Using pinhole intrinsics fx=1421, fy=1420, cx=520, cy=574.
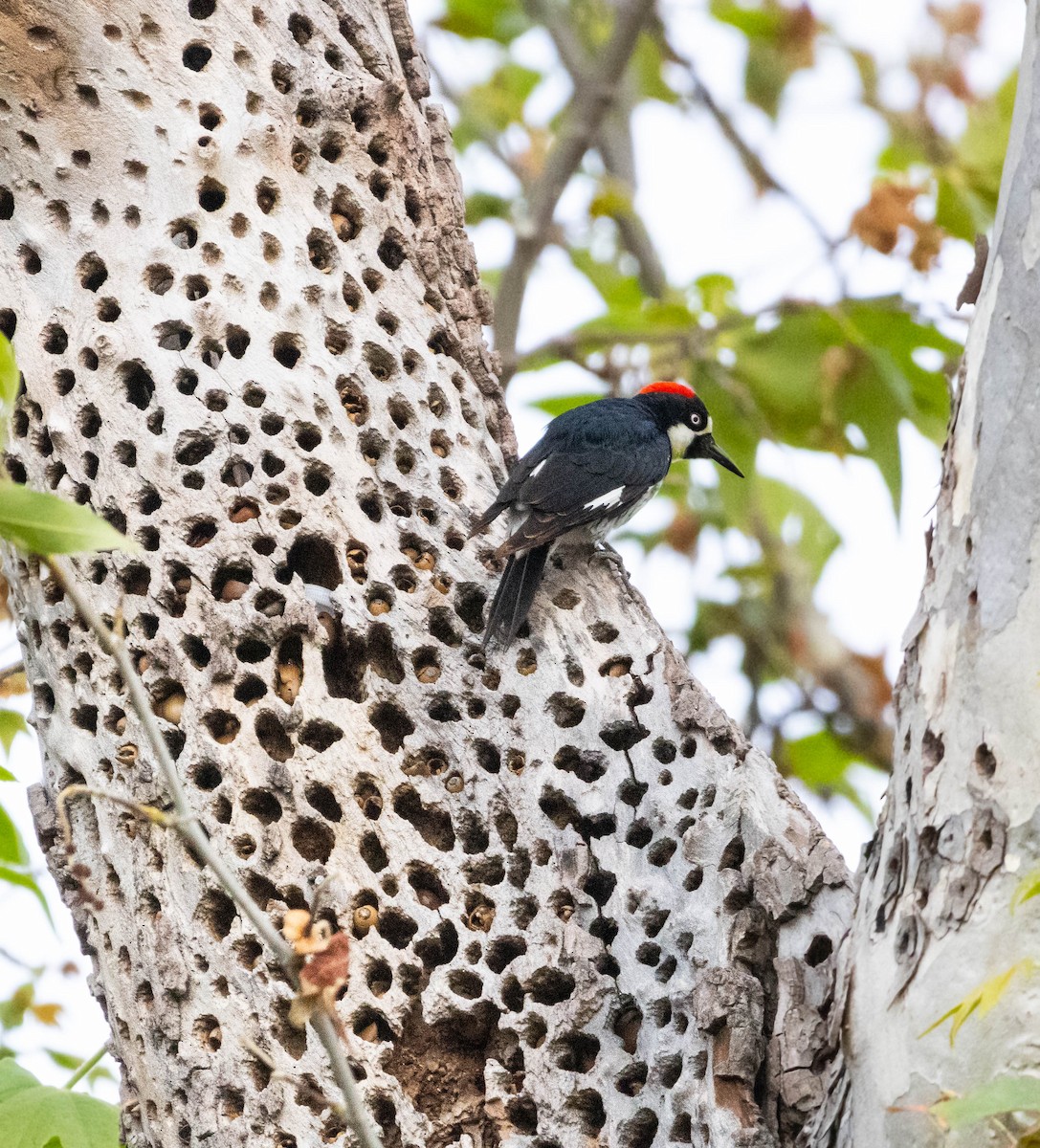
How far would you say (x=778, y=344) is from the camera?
4.03 metres

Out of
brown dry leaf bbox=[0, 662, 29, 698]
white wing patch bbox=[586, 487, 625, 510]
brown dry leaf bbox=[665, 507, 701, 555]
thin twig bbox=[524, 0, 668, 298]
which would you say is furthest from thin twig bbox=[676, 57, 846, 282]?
brown dry leaf bbox=[0, 662, 29, 698]

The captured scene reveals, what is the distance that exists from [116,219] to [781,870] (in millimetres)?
1716

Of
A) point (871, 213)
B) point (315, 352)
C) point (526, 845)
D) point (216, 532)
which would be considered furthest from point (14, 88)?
point (871, 213)

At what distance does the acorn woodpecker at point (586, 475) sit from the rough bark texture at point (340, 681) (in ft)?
0.24

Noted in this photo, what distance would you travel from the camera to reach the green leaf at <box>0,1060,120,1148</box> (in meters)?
1.93

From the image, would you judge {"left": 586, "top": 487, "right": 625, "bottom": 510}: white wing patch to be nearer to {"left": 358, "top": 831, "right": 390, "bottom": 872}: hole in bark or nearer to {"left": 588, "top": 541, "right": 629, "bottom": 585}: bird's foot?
{"left": 588, "top": 541, "right": 629, "bottom": 585}: bird's foot

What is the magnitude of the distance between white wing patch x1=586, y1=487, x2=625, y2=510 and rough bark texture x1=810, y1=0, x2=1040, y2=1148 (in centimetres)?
147

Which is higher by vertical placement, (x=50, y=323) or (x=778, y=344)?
(x=778, y=344)

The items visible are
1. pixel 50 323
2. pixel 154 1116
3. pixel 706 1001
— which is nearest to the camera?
pixel 706 1001

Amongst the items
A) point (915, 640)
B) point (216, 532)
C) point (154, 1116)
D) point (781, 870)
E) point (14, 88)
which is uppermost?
point (14, 88)

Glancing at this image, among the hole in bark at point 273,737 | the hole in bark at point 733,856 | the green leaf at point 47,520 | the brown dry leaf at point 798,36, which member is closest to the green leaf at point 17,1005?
the hole in bark at point 273,737

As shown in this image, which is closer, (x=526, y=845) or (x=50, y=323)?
(x=526, y=845)

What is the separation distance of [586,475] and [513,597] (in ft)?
3.06

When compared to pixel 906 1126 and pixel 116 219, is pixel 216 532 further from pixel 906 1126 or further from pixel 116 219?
pixel 906 1126
